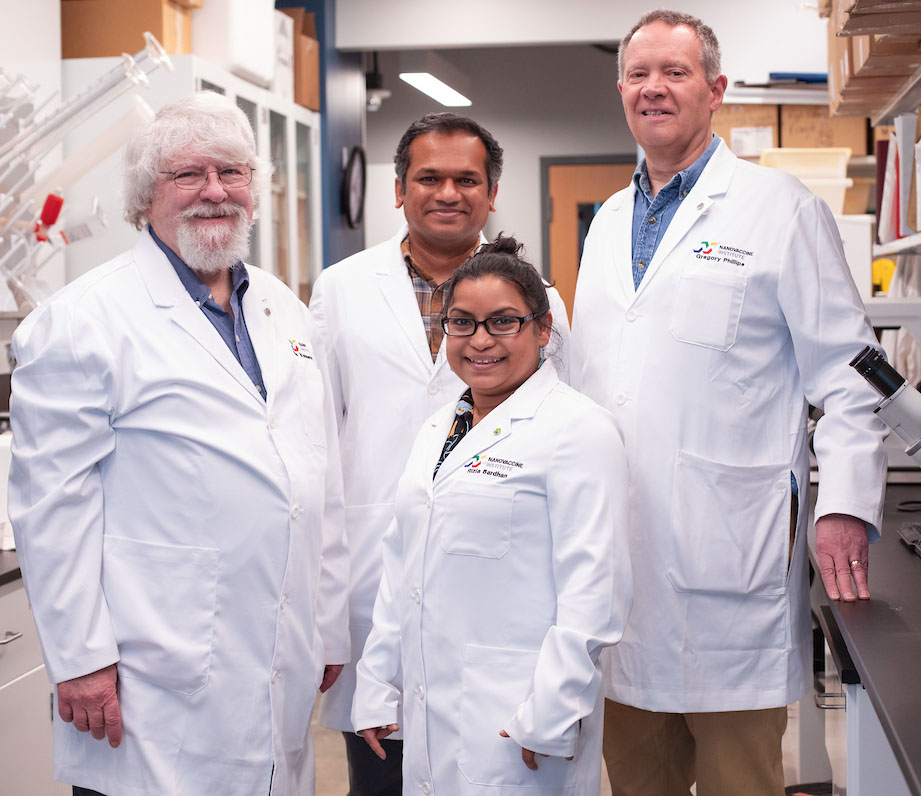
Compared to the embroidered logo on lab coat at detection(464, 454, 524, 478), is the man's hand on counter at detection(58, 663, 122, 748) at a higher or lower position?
lower

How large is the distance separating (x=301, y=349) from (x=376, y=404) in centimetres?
21

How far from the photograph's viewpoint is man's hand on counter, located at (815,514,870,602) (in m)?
1.56

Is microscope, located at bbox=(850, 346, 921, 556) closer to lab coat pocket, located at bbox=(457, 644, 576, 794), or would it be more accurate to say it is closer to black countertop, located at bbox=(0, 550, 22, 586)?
lab coat pocket, located at bbox=(457, 644, 576, 794)

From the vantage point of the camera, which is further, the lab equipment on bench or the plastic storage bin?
the plastic storage bin

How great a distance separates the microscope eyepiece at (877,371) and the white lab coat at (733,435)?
218 mm

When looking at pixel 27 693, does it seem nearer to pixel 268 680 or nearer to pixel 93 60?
pixel 268 680

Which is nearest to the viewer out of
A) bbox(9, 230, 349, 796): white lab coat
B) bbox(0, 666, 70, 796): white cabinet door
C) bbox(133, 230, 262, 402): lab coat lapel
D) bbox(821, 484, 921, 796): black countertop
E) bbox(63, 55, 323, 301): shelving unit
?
bbox(821, 484, 921, 796): black countertop

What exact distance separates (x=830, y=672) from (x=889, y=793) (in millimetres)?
455

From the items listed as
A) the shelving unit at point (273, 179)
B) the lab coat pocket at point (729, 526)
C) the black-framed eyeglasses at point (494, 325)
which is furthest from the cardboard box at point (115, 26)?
the lab coat pocket at point (729, 526)

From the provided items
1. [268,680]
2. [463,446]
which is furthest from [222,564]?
[463,446]

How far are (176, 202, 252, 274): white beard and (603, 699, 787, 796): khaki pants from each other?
1.00 metres

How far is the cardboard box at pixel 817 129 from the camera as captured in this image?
183 inches

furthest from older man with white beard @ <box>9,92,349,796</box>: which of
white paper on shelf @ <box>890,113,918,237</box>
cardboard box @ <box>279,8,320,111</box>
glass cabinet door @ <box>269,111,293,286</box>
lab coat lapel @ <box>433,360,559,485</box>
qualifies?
cardboard box @ <box>279,8,320,111</box>

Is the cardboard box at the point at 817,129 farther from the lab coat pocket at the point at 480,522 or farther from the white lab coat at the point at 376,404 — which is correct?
the lab coat pocket at the point at 480,522
